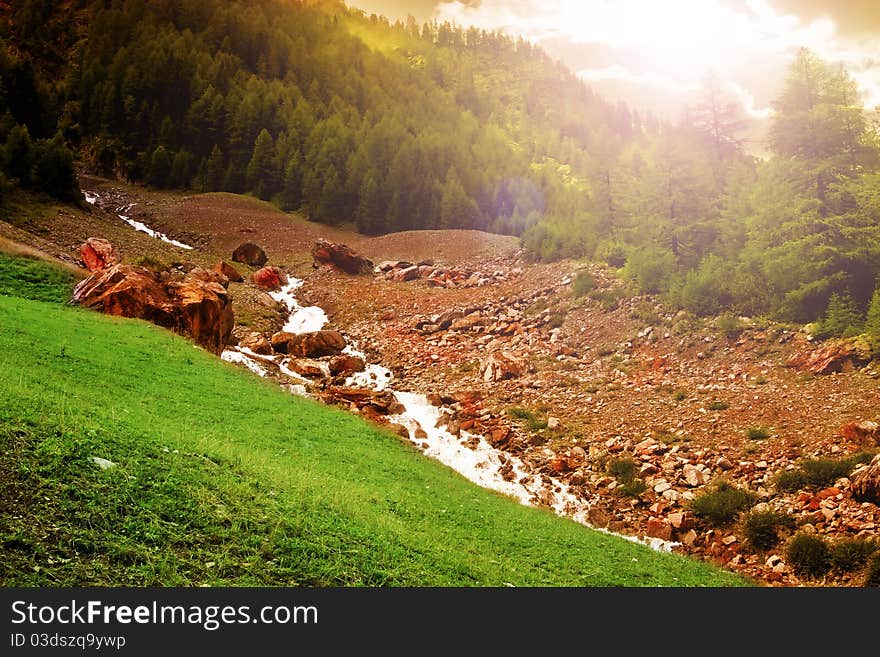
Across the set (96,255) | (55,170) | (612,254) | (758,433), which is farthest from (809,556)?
(55,170)

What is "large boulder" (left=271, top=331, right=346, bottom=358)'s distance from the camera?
27.3 meters

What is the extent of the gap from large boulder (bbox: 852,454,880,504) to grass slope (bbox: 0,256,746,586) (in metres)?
4.22

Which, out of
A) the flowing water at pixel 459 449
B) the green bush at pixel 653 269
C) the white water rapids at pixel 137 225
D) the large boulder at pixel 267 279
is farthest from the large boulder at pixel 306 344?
the white water rapids at pixel 137 225

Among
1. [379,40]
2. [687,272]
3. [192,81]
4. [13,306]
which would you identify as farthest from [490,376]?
[379,40]

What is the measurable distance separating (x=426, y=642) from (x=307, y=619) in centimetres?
131

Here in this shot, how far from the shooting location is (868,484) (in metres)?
12.1

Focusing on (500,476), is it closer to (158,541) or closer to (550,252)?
(158,541)

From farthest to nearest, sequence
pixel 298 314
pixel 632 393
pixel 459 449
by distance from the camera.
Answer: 1. pixel 298 314
2. pixel 632 393
3. pixel 459 449

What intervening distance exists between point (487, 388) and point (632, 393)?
6.54 meters

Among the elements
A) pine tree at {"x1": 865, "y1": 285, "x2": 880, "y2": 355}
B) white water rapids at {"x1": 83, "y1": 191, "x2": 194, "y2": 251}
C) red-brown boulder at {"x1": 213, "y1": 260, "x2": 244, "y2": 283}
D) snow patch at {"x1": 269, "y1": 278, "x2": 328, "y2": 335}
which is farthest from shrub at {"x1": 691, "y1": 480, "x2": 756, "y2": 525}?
white water rapids at {"x1": 83, "y1": 191, "x2": 194, "y2": 251}

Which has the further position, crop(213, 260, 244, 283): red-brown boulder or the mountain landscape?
crop(213, 260, 244, 283): red-brown boulder

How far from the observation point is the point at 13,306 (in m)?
17.3

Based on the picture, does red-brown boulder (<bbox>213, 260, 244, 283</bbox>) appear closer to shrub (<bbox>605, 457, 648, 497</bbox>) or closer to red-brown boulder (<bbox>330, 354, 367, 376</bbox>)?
red-brown boulder (<bbox>330, 354, 367, 376</bbox>)

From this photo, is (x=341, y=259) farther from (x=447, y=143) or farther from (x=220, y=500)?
(x=447, y=143)
